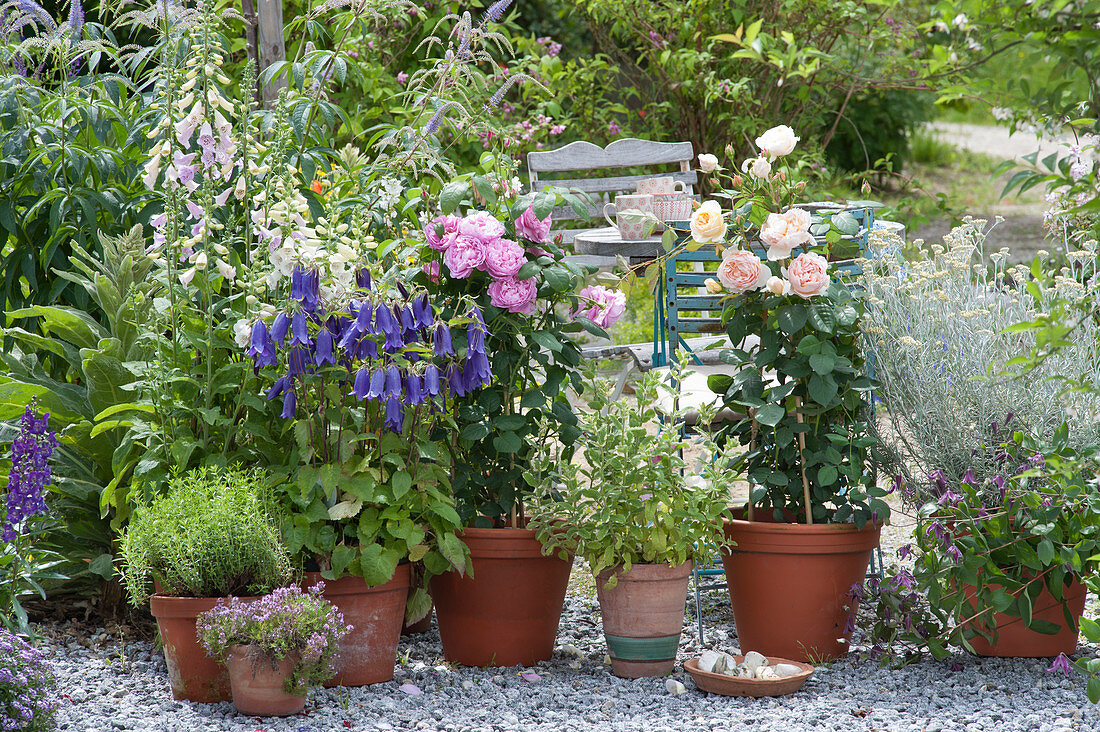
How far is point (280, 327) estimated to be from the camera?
204 centimetres

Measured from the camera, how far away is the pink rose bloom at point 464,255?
2.20 m

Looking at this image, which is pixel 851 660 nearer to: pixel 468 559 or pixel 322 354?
pixel 468 559

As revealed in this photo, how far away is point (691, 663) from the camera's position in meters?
2.33

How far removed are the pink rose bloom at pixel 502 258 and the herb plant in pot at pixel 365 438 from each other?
10 centimetres

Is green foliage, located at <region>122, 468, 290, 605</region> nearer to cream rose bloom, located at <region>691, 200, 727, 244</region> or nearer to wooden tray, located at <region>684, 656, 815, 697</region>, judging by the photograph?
wooden tray, located at <region>684, 656, 815, 697</region>

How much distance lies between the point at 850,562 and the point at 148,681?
1590 millimetres

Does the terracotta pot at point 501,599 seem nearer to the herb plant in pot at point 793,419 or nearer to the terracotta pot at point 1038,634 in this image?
the herb plant in pot at point 793,419

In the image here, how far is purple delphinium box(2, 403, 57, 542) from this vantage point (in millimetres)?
1948

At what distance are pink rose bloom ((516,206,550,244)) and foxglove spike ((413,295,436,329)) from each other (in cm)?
29

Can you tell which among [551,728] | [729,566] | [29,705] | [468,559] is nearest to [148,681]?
[29,705]

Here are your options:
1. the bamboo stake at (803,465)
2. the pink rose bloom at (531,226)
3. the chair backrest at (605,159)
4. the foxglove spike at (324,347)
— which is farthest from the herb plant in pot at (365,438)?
the chair backrest at (605,159)

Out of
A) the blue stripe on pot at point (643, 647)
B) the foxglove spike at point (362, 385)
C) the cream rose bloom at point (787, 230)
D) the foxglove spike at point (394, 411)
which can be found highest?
the cream rose bloom at point (787, 230)

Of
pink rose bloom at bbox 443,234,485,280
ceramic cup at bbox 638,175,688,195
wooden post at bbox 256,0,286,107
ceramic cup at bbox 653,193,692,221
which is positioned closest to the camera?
pink rose bloom at bbox 443,234,485,280

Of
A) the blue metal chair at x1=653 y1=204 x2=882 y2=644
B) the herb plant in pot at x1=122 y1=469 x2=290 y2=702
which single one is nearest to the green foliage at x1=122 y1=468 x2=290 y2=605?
the herb plant in pot at x1=122 y1=469 x2=290 y2=702
